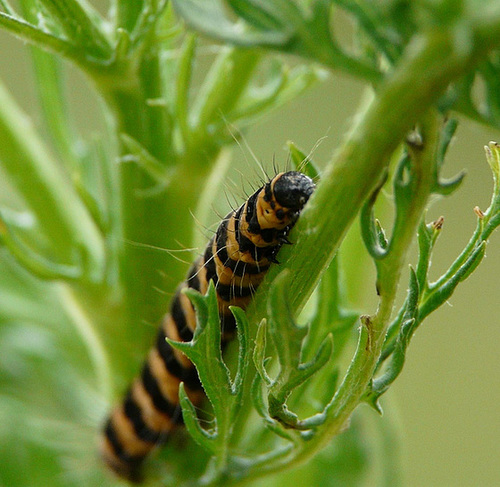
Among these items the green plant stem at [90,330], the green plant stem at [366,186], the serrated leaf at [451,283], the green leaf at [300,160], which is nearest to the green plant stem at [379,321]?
the green plant stem at [366,186]

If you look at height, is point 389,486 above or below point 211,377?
below

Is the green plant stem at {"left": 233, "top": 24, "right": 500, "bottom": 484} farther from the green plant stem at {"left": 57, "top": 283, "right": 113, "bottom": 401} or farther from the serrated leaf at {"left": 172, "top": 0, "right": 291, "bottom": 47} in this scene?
the green plant stem at {"left": 57, "top": 283, "right": 113, "bottom": 401}

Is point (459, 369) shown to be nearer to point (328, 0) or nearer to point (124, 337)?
point (124, 337)

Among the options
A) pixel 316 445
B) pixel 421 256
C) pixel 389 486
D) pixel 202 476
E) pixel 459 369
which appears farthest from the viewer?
pixel 459 369

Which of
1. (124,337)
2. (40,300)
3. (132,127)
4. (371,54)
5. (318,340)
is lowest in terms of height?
(40,300)

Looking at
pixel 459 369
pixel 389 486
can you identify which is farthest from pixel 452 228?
pixel 389 486

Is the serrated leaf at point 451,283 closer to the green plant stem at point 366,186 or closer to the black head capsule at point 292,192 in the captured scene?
the green plant stem at point 366,186

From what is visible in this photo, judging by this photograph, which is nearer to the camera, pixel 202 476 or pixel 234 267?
pixel 234 267

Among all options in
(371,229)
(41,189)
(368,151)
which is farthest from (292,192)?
(41,189)

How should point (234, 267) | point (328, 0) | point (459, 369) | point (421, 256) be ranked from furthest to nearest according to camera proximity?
point (459, 369) < point (234, 267) < point (421, 256) < point (328, 0)
